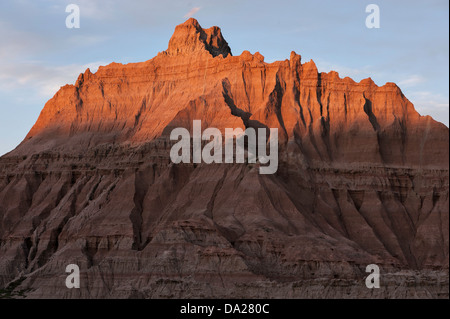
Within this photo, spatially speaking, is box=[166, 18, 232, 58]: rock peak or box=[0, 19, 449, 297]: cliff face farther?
box=[166, 18, 232, 58]: rock peak

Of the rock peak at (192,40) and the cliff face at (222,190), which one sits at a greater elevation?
the rock peak at (192,40)

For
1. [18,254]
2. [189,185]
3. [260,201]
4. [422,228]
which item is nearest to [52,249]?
[18,254]

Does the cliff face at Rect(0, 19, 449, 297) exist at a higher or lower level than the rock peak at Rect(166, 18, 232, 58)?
lower

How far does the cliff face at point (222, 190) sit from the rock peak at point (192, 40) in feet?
0.82

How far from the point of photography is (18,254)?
169 m

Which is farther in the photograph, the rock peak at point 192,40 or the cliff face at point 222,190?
the rock peak at point 192,40

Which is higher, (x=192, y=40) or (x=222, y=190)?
(x=192, y=40)

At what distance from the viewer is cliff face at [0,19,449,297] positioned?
14362cm

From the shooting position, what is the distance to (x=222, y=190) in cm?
15900

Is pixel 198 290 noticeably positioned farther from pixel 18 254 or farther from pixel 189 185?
pixel 18 254

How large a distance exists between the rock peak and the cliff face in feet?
0.82

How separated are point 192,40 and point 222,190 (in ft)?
116

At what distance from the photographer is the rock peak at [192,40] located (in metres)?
186

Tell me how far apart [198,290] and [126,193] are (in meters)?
31.0
